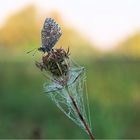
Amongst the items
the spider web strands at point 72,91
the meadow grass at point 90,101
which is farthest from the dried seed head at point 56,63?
the meadow grass at point 90,101

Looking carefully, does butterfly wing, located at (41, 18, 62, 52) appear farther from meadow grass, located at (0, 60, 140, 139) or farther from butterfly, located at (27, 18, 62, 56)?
meadow grass, located at (0, 60, 140, 139)

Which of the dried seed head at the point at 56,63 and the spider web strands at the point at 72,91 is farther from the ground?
the dried seed head at the point at 56,63

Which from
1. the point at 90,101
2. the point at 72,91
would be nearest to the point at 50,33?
the point at 72,91

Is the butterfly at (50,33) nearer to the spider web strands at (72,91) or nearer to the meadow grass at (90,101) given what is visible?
the spider web strands at (72,91)

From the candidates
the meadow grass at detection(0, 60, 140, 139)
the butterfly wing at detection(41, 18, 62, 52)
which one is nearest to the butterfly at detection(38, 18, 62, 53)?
the butterfly wing at detection(41, 18, 62, 52)

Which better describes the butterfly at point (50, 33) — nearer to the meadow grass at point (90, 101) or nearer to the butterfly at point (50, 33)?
the butterfly at point (50, 33)

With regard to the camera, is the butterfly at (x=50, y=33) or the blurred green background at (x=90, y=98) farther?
the blurred green background at (x=90, y=98)

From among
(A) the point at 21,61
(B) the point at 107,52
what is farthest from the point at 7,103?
(B) the point at 107,52

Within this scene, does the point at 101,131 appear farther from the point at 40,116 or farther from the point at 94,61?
the point at 94,61

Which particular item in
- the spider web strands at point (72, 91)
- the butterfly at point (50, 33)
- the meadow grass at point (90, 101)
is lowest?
the meadow grass at point (90, 101)
